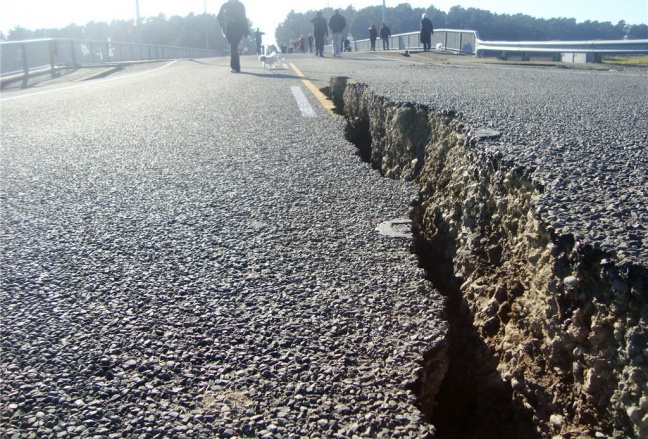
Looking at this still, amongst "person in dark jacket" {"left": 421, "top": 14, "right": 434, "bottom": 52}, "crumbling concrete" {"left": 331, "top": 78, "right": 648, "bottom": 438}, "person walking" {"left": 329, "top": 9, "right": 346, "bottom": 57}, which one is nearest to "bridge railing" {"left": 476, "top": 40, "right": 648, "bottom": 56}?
"person in dark jacket" {"left": 421, "top": 14, "right": 434, "bottom": 52}

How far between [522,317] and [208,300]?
39.8 inches

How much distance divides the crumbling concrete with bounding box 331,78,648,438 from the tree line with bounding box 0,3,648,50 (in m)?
37.8

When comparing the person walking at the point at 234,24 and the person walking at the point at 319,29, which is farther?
the person walking at the point at 319,29

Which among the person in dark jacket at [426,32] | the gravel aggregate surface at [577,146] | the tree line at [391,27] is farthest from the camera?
the tree line at [391,27]

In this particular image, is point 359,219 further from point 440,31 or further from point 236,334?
point 440,31

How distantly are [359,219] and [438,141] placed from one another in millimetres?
1120

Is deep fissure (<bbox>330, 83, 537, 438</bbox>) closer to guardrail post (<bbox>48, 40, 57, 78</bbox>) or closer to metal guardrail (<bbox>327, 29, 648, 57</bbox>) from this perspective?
metal guardrail (<bbox>327, 29, 648, 57</bbox>)

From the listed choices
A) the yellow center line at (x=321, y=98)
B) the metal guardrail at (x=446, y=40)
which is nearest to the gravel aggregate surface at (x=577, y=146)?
the yellow center line at (x=321, y=98)

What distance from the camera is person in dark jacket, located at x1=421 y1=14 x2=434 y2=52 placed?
26.4 metres

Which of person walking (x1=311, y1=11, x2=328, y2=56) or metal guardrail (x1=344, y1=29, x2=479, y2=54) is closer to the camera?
metal guardrail (x1=344, y1=29, x2=479, y2=54)

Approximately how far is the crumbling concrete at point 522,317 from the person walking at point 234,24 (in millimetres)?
12296

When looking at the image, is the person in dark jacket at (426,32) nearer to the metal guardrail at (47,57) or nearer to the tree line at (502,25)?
the metal guardrail at (47,57)

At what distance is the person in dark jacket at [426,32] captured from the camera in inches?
1039

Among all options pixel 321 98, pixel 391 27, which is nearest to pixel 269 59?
pixel 321 98
